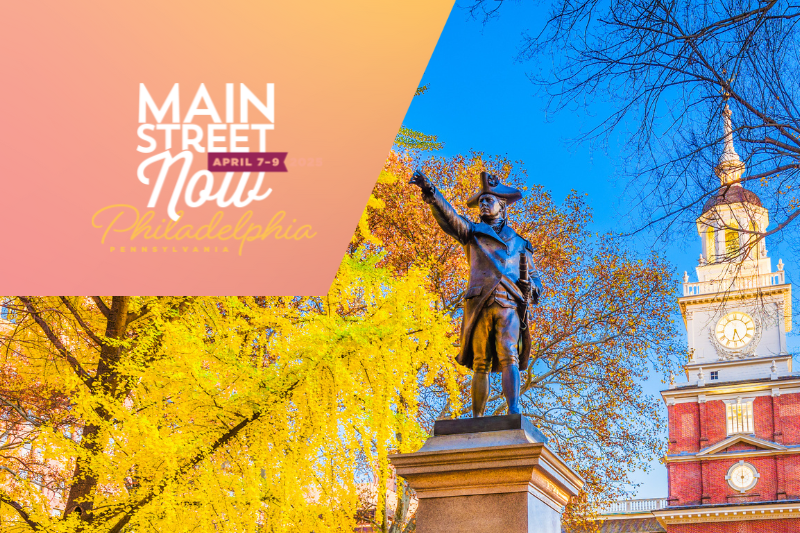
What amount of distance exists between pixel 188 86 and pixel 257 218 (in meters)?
2.15

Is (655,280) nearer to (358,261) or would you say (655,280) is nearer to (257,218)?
(358,261)

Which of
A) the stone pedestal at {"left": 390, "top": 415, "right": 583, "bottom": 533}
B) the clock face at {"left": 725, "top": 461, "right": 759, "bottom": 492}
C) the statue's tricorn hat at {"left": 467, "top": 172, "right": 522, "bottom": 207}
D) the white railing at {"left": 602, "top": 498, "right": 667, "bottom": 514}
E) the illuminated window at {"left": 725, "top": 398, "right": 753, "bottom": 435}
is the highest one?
the illuminated window at {"left": 725, "top": 398, "right": 753, "bottom": 435}

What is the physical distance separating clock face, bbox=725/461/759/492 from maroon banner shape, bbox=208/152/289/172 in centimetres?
3799

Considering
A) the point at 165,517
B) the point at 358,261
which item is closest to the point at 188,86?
the point at 358,261

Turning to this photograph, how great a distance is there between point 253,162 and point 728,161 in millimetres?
6390

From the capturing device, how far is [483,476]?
5668 millimetres

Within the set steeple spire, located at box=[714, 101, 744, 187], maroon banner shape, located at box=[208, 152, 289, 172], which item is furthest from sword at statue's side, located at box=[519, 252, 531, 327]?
maroon banner shape, located at box=[208, 152, 289, 172]

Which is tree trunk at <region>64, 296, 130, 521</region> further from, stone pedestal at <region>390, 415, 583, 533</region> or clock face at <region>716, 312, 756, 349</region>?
clock face at <region>716, 312, 756, 349</region>

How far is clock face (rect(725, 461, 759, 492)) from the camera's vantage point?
133ft

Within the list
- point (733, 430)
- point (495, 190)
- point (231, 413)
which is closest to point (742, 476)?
point (733, 430)

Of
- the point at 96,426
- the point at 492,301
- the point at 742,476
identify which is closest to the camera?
the point at 492,301

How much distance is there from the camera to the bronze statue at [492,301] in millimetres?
6207

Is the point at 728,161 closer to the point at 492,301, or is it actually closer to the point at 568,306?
the point at 492,301
